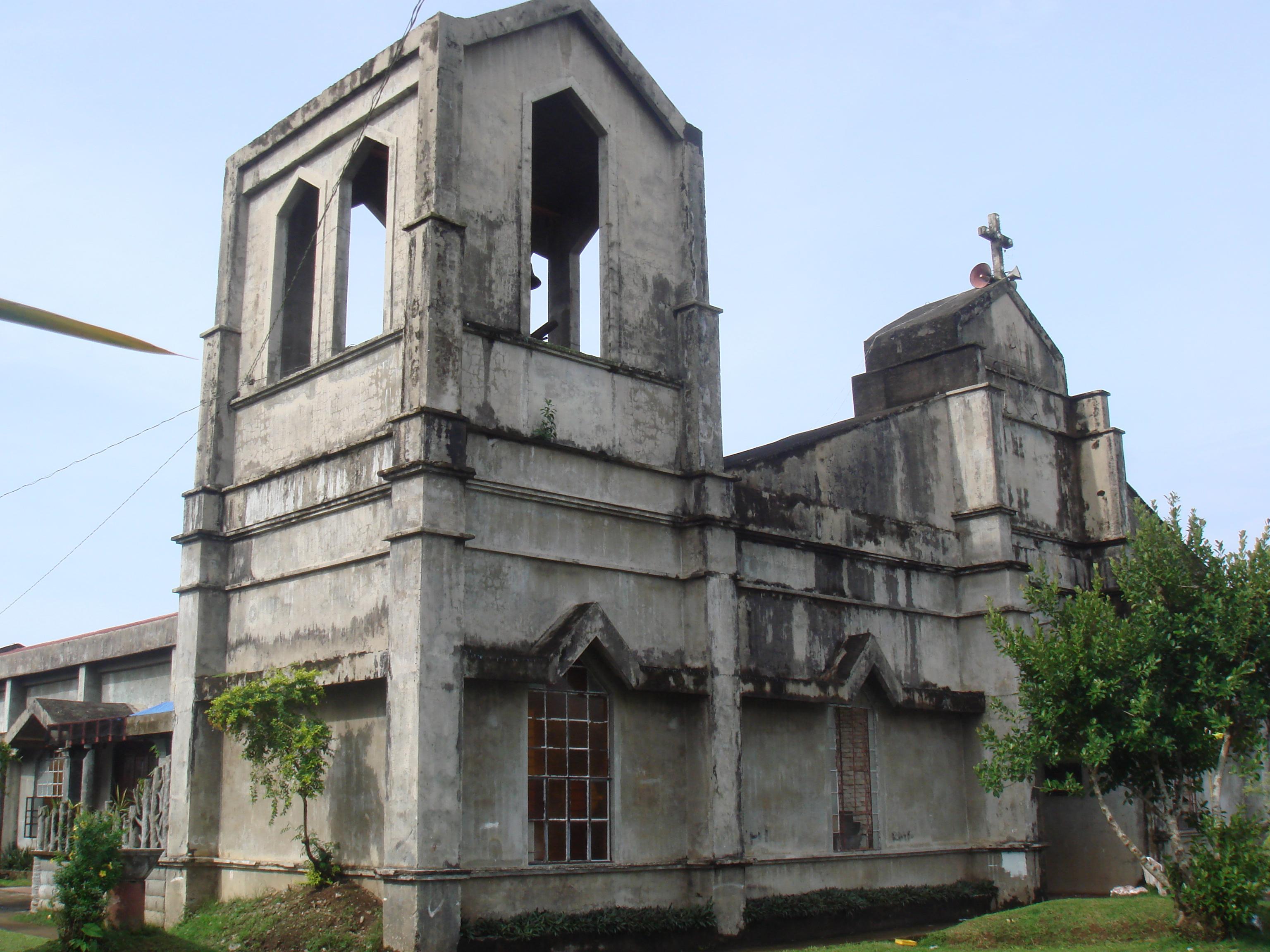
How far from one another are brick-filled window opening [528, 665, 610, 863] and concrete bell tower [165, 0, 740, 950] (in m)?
0.25

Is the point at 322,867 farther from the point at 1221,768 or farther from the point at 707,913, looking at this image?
the point at 1221,768

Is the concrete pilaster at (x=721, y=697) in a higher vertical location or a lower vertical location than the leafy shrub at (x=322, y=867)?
higher

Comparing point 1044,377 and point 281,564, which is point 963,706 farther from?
point 281,564

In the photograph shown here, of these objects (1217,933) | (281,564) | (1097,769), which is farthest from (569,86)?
(1217,933)

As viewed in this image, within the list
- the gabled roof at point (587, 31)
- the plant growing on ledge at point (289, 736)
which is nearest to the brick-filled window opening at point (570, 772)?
the plant growing on ledge at point (289, 736)

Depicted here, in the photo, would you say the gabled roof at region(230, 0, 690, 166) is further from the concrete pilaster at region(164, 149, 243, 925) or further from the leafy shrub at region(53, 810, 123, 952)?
the leafy shrub at region(53, 810, 123, 952)

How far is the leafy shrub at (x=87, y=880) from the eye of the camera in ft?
38.9

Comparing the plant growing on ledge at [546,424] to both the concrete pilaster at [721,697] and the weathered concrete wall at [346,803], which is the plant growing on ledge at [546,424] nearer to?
the concrete pilaster at [721,697]

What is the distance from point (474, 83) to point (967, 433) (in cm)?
931

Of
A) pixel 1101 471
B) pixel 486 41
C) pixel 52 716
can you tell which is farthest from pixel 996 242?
pixel 52 716

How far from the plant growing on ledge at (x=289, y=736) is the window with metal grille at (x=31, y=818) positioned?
38.6 feet

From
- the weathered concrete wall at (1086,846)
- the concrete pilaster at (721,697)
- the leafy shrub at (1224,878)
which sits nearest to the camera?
the leafy shrub at (1224,878)

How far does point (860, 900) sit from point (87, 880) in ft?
29.0

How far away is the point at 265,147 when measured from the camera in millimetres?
16375
